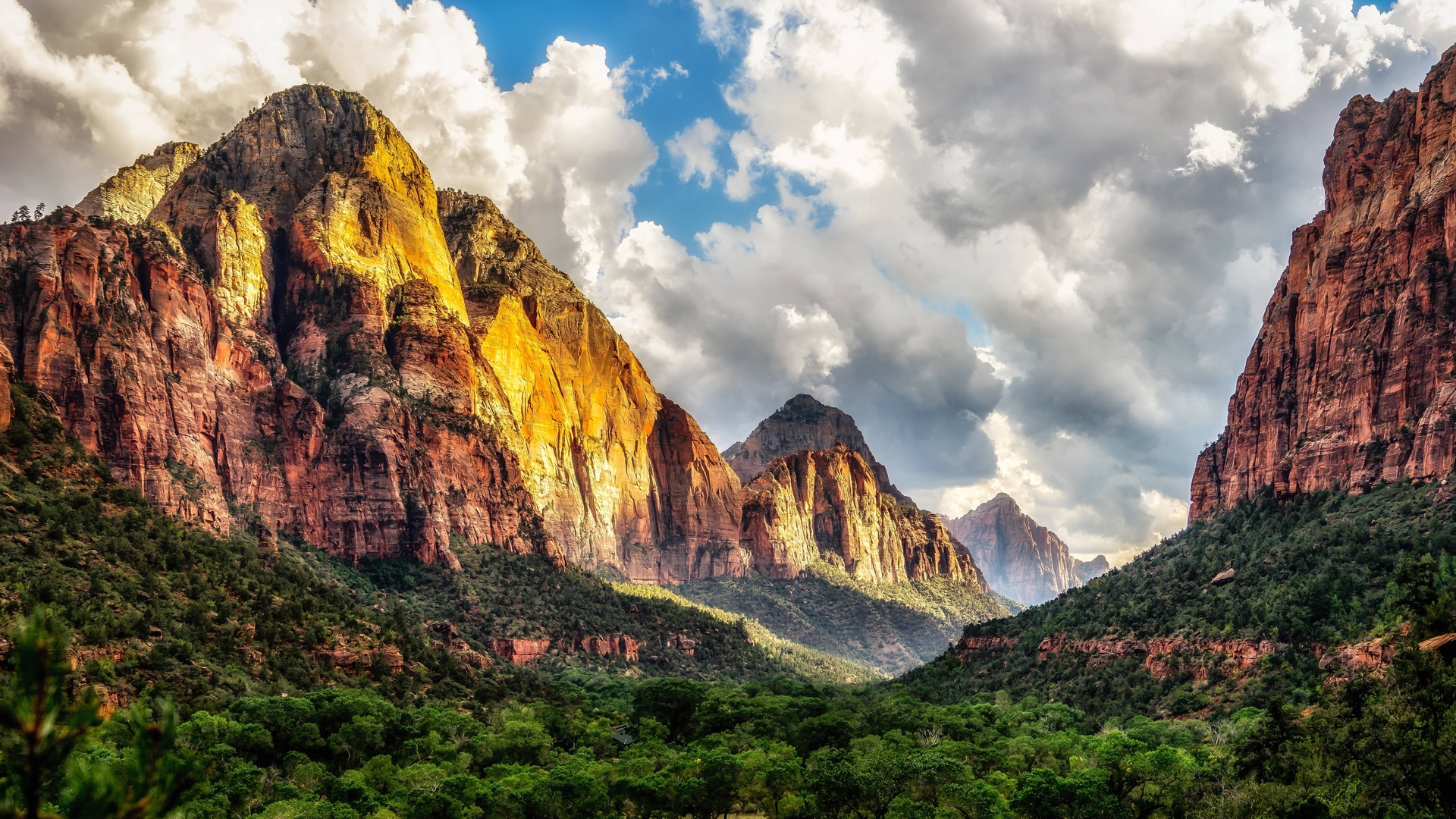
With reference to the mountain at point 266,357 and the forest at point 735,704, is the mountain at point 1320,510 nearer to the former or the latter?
the forest at point 735,704

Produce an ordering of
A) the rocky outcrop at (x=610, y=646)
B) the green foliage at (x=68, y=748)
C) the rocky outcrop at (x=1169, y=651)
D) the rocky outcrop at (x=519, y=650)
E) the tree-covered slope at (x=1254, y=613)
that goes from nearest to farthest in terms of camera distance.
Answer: the green foliage at (x=68, y=748), the tree-covered slope at (x=1254, y=613), the rocky outcrop at (x=1169, y=651), the rocky outcrop at (x=519, y=650), the rocky outcrop at (x=610, y=646)

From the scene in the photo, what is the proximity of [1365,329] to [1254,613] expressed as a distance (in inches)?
1978

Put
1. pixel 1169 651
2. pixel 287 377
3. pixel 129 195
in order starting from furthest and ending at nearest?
pixel 129 195, pixel 287 377, pixel 1169 651

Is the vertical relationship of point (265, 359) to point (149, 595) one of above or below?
above

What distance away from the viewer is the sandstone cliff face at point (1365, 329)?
104m

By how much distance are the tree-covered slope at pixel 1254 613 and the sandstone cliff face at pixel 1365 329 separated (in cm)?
649

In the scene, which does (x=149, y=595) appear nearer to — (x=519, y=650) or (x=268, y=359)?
(x=519, y=650)

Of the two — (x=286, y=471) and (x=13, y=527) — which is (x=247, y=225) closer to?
(x=286, y=471)

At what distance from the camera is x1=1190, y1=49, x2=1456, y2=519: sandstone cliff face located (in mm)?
103500

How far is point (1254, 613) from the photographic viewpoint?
294ft

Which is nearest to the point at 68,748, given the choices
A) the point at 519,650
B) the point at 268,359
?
the point at 519,650

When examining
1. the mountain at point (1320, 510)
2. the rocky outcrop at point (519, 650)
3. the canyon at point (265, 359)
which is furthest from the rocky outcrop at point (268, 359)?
the mountain at point (1320, 510)

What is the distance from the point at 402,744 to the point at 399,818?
70.8ft

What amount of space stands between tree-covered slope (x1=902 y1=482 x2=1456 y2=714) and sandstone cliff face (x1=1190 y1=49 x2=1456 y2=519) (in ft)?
21.3
